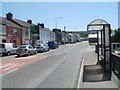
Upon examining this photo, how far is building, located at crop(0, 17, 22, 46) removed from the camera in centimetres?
5334

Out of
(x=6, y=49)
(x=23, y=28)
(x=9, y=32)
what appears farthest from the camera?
(x=23, y=28)

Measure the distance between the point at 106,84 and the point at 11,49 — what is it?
103 ft

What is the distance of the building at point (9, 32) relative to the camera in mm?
53344

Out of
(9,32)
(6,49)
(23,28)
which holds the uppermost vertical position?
(23,28)

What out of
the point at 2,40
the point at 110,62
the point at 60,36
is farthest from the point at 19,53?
the point at 60,36

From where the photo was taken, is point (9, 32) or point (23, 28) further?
point (23, 28)

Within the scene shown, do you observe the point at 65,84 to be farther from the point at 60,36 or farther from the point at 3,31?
the point at 60,36

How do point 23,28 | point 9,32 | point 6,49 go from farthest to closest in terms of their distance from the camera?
point 23,28 < point 9,32 < point 6,49

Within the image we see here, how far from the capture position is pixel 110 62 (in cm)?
1546

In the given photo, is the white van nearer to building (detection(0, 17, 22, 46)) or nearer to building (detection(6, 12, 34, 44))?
building (detection(0, 17, 22, 46))

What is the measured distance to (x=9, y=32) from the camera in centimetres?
5722

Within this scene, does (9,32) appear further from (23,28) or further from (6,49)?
(6,49)

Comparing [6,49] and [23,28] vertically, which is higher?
[23,28]

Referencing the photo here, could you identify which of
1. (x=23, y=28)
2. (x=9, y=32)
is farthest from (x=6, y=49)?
(x=23, y=28)
